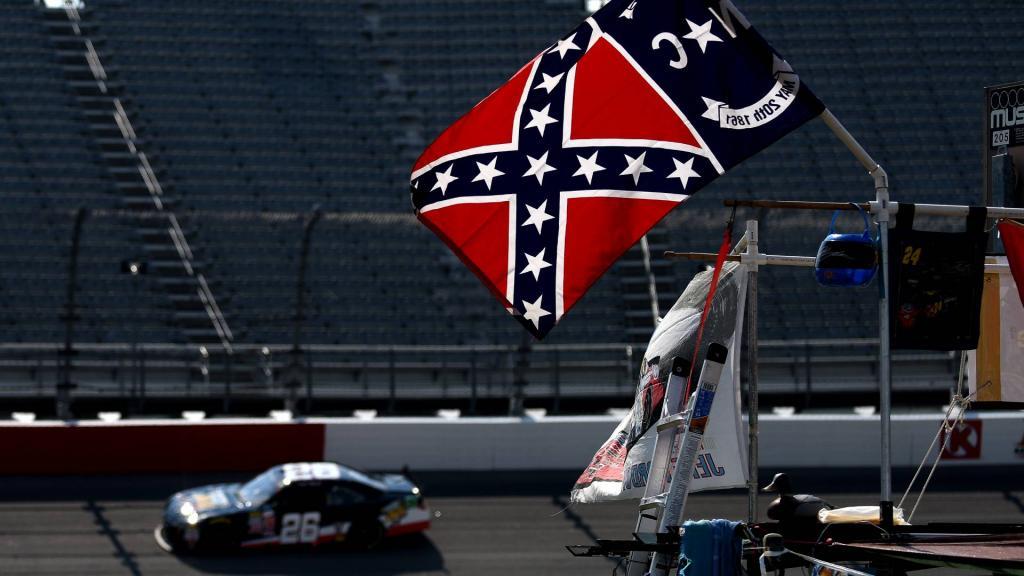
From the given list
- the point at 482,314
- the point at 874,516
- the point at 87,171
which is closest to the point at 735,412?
the point at 874,516

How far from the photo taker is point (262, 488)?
43.5 feet

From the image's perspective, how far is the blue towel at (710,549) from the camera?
15.8 feet

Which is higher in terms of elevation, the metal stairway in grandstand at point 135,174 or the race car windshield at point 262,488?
the metal stairway in grandstand at point 135,174

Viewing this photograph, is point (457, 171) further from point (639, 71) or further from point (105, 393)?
point (105, 393)

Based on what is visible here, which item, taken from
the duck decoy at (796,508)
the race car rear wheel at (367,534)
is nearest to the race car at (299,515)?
the race car rear wheel at (367,534)

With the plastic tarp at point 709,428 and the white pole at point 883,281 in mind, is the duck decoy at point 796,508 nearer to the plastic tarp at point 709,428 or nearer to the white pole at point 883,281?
the plastic tarp at point 709,428

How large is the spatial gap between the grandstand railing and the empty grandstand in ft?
0.16

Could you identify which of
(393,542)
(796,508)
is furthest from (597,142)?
(393,542)

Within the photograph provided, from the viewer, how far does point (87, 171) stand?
24.3m

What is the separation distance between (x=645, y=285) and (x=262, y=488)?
1016 centimetres

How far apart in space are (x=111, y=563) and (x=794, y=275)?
12965 mm

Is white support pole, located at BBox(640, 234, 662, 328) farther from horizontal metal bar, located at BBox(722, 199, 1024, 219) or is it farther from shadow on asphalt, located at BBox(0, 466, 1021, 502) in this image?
horizontal metal bar, located at BBox(722, 199, 1024, 219)

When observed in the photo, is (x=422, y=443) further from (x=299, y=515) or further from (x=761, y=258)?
(x=761, y=258)

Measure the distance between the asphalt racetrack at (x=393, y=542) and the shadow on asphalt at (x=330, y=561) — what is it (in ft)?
0.03
